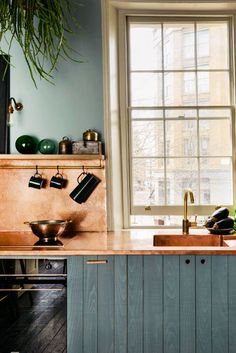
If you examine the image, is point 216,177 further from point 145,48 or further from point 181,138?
point 145,48

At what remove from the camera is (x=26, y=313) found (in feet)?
8.07

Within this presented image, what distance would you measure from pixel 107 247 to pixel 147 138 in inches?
45.7

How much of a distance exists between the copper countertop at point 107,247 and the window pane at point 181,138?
0.67m

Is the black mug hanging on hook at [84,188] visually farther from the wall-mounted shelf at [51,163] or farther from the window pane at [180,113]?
the window pane at [180,113]

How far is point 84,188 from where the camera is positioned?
9.91 ft

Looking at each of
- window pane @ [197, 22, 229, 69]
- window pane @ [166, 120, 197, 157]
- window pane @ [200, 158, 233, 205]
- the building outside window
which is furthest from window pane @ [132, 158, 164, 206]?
window pane @ [197, 22, 229, 69]

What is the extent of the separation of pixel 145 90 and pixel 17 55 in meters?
1.03

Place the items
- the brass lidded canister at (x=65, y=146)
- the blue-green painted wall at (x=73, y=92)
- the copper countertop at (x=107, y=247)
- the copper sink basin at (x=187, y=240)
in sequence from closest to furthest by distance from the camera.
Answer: the copper countertop at (x=107, y=247) → the copper sink basin at (x=187, y=240) → the brass lidded canister at (x=65, y=146) → the blue-green painted wall at (x=73, y=92)

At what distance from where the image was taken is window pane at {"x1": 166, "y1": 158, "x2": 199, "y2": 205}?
10.8 ft

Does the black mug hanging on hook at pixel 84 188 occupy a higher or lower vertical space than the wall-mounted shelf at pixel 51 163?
lower

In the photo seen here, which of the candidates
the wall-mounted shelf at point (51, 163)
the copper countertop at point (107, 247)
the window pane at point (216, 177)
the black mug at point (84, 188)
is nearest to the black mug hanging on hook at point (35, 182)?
the wall-mounted shelf at point (51, 163)

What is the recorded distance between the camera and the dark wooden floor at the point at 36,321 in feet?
8.03

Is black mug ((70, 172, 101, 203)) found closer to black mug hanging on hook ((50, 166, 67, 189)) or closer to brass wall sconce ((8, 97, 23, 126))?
black mug hanging on hook ((50, 166, 67, 189))

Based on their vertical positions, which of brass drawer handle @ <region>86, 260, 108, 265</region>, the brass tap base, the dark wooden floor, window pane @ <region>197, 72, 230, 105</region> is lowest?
the dark wooden floor
